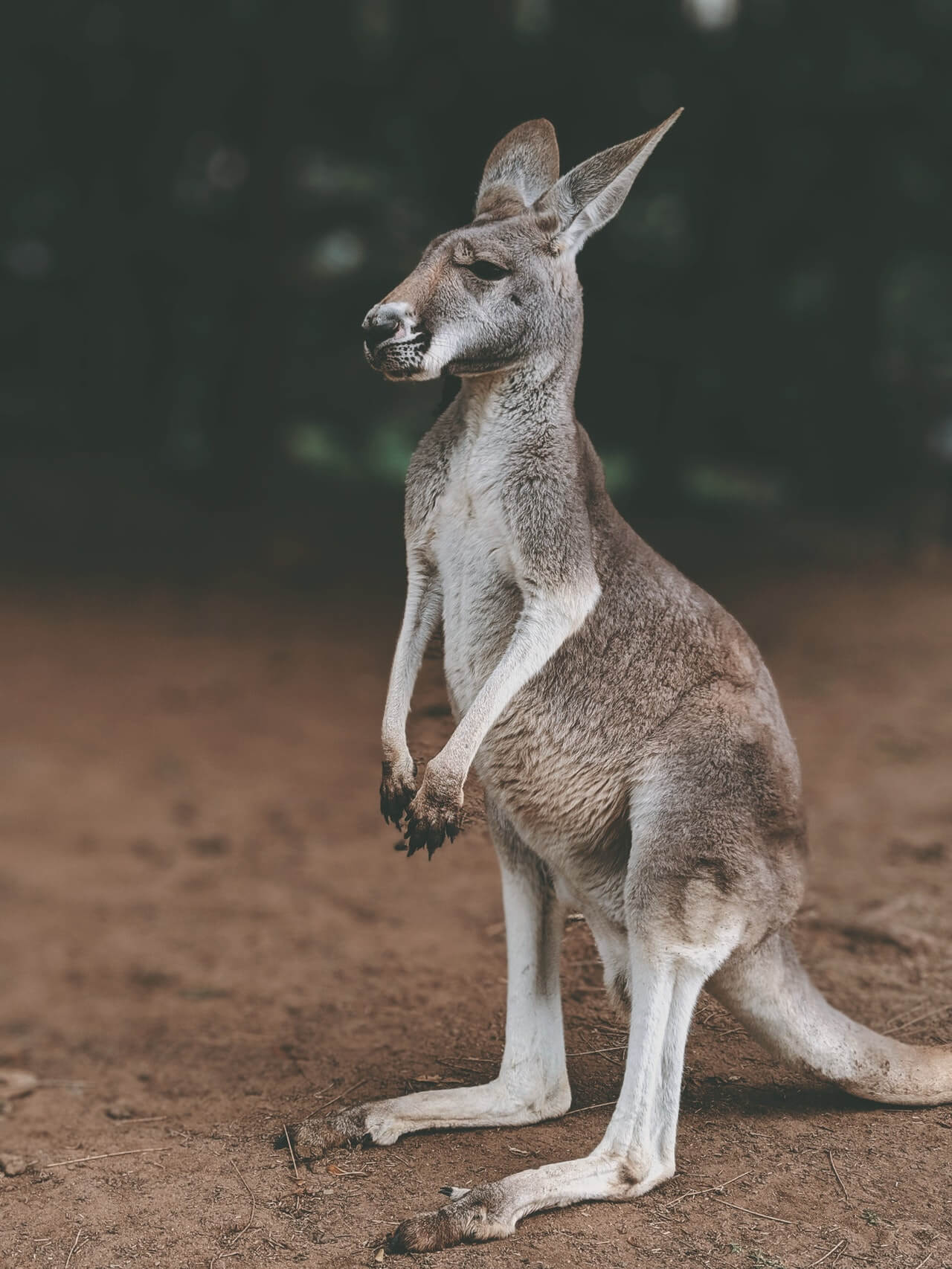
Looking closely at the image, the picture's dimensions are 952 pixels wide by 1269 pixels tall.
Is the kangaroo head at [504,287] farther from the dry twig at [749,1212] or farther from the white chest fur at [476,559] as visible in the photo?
the dry twig at [749,1212]

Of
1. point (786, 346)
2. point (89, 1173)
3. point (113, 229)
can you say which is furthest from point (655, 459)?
point (89, 1173)

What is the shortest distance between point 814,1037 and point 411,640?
4.73 feet

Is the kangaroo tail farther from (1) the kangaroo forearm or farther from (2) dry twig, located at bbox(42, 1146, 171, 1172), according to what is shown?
(2) dry twig, located at bbox(42, 1146, 171, 1172)

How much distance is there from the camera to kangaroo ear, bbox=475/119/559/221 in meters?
3.24

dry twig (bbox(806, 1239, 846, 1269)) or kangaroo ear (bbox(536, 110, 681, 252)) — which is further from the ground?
kangaroo ear (bbox(536, 110, 681, 252))

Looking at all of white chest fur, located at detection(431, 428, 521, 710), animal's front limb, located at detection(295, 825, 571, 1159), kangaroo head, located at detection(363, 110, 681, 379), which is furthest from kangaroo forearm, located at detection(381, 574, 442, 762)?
kangaroo head, located at detection(363, 110, 681, 379)

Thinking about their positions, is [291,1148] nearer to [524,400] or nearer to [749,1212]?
[749,1212]

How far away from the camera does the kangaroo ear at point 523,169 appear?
324 cm

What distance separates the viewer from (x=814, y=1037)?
309cm

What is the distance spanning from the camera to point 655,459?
11305 mm

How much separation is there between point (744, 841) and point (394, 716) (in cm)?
92

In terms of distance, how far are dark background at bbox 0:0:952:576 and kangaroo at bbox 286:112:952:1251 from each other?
6674mm

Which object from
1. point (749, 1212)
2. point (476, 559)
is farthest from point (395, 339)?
point (749, 1212)

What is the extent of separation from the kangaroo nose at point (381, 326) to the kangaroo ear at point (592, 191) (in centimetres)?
54
